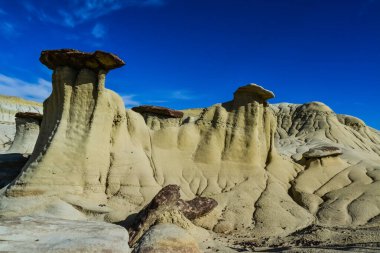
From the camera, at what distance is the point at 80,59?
37.2ft

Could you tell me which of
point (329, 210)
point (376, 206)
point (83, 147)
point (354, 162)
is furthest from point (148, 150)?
point (354, 162)

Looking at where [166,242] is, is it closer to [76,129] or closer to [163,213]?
[163,213]

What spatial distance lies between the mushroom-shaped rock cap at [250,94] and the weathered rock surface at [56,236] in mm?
9458

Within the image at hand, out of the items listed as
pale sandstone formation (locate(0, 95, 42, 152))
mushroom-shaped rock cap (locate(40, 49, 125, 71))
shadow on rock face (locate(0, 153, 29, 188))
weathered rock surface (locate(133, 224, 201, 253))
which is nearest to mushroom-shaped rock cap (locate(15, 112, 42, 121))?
shadow on rock face (locate(0, 153, 29, 188))

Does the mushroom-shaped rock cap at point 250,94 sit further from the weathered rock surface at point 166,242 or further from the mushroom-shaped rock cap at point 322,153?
the weathered rock surface at point 166,242

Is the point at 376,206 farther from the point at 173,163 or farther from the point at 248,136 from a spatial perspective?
the point at 173,163

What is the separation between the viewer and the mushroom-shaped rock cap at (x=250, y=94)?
14.2 m

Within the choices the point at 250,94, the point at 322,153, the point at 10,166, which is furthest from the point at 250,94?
the point at 10,166

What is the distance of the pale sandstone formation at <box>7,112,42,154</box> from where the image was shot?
20.7 metres

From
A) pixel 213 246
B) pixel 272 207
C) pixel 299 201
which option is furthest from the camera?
pixel 299 201

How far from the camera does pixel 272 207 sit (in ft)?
38.6

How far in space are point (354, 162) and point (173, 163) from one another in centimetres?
801

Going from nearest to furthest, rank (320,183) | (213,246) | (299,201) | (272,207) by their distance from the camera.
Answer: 1. (213,246)
2. (272,207)
3. (299,201)
4. (320,183)

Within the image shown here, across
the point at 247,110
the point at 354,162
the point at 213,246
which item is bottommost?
the point at 213,246
